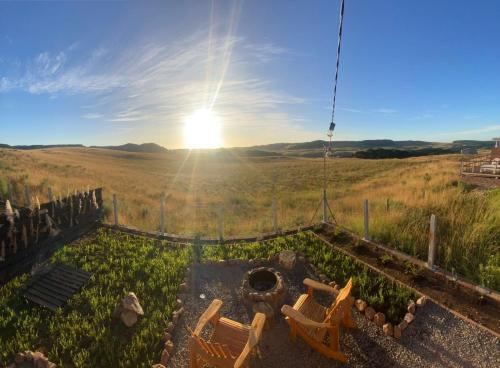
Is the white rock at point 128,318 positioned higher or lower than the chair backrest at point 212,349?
lower

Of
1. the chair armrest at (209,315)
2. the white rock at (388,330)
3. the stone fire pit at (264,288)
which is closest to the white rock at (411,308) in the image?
the white rock at (388,330)

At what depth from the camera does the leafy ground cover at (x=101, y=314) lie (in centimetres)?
464

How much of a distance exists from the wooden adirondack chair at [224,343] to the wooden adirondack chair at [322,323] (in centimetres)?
60

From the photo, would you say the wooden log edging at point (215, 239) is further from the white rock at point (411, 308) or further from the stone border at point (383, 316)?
the white rock at point (411, 308)

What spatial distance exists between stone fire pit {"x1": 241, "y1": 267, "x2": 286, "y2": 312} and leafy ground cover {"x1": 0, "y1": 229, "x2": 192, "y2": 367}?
1.50m

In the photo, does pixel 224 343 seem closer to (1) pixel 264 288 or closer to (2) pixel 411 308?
(1) pixel 264 288

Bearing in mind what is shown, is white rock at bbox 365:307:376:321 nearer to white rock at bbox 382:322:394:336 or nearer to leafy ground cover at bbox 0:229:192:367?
white rock at bbox 382:322:394:336

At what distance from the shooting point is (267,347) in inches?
193

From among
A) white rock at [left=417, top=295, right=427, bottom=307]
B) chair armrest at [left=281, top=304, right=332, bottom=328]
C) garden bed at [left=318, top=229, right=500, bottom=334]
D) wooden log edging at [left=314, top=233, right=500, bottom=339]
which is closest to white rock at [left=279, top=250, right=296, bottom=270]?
wooden log edging at [left=314, top=233, right=500, bottom=339]

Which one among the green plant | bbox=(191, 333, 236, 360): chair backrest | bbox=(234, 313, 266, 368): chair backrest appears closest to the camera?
bbox=(234, 313, 266, 368): chair backrest

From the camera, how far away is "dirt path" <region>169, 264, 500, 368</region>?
4.42 m

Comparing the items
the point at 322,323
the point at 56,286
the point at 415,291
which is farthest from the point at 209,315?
the point at 56,286

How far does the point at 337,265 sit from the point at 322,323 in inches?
115

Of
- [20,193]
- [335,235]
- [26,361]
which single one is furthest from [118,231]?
[20,193]
